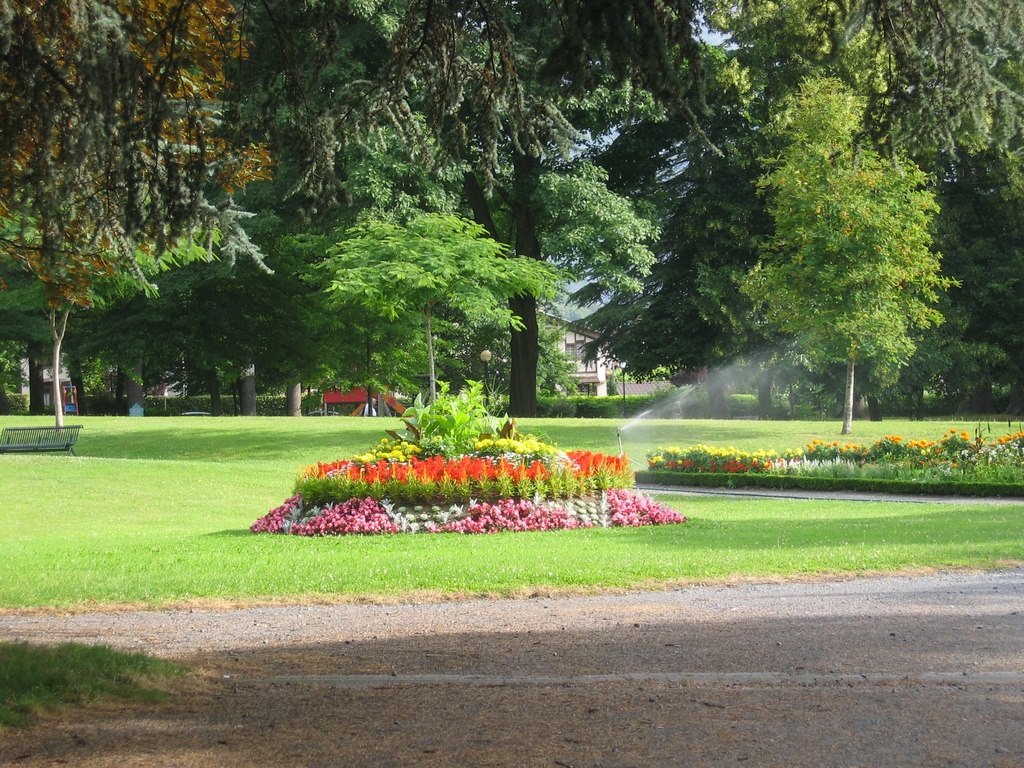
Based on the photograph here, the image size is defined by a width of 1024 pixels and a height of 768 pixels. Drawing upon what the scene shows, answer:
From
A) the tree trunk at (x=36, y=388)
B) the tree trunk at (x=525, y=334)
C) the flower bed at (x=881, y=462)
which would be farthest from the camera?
the tree trunk at (x=36, y=388)

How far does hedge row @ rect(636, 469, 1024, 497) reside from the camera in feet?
52.0

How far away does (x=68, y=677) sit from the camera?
4871mm

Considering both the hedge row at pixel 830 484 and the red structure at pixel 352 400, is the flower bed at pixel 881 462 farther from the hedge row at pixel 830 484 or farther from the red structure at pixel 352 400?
the red structure at pixel 352 400

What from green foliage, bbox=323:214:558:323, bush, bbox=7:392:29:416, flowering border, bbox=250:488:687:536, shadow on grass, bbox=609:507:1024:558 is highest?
green foliage, bbox=323:214:558:323

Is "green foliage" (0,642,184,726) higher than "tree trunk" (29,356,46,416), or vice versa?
"tree trunk" (29,356,46,416)

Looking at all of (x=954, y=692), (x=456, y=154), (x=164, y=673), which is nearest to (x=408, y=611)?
(x=164, y=673)

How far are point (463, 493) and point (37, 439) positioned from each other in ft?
44.6

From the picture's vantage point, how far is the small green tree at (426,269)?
66.8 feet

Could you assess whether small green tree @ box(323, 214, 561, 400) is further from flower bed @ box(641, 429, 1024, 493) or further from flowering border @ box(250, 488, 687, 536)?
flowering border @ box(250, 488, 687, 536)

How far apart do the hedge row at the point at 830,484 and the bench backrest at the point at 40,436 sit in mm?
11945

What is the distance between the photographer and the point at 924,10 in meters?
6.01

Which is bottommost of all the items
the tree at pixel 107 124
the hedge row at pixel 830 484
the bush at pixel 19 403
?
the hedge row at pixel 830 484

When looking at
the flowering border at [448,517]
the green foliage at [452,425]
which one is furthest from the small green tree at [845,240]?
the flowering border at [448,517]

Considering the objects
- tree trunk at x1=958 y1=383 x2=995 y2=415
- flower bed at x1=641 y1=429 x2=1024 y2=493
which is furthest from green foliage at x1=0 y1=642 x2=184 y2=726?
tree trunk at x1=958 y1=383 x2=995 y2=415
